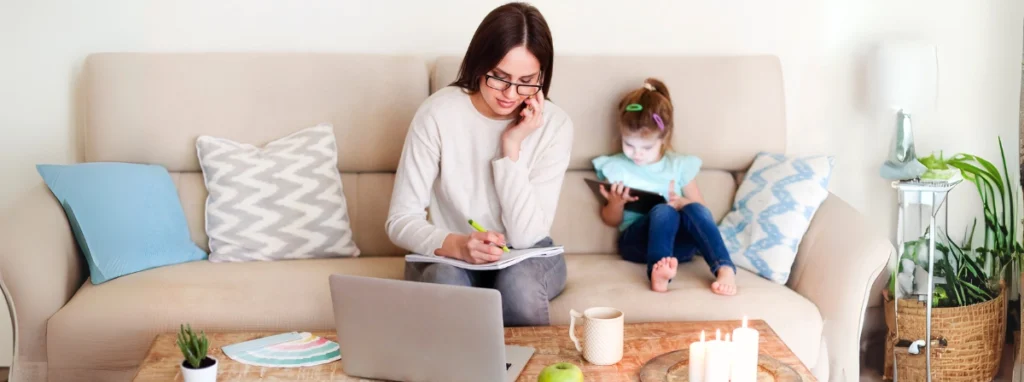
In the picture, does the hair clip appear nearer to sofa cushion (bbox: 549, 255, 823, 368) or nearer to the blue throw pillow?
sofa cushion (bbox: 549, 255, 823, 368)

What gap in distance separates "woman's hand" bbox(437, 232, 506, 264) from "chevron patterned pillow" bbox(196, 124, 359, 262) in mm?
579

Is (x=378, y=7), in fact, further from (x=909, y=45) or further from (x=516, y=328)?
(x=909, y=45)

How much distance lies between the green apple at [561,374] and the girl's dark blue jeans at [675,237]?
2.63 ft

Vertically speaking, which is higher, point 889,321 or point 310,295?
point 310,295

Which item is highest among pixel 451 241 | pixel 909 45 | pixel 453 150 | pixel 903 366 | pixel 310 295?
pixel 909 45

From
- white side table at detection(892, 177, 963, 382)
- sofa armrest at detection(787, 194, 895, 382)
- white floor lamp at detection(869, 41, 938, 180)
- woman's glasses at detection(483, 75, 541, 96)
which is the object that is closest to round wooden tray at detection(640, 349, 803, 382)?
sofa armrest at detection(787, 194, 895, 382)

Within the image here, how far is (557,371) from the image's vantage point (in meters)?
1.49

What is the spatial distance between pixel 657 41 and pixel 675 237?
27.3 inches

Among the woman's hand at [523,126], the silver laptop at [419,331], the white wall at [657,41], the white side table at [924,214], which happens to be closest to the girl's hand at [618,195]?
the woman's hand at [523,126]

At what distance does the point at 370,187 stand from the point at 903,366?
1.53 meters

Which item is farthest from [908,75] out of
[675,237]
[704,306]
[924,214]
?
[704,306]

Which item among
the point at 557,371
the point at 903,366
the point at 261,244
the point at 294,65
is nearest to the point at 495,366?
the point at 557,371

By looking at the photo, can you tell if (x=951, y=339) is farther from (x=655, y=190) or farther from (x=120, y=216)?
(x=120, y=216)

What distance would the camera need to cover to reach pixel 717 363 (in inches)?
58.1
